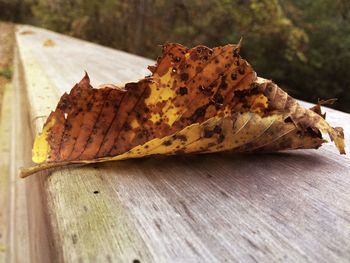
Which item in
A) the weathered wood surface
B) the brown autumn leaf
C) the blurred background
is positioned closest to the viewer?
the weathered wood surface

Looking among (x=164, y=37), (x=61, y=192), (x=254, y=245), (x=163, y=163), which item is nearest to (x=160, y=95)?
(x=163, y=163)

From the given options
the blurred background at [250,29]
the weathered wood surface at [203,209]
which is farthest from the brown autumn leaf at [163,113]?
the blurred background at [250,29]

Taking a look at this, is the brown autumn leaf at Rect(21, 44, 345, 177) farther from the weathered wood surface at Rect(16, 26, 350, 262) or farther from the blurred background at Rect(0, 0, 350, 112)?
the blurred background at Rect(0, 0, 350, 112)

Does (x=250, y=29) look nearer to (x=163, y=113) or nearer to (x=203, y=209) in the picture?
(x=163, y=113)

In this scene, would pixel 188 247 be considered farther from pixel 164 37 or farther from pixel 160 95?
pixel 164 37

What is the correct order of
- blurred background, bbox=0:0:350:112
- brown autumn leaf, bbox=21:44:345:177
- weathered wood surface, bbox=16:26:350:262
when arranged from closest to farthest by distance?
weathered wood surface, bbox=16:26:350:262, brown autumn leaf, bbox=21:44:345:177, blurred background, bbox=0:0:350:112

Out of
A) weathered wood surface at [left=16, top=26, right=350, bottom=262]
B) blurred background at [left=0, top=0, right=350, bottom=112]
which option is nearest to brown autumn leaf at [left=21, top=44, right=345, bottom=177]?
weathered wood surface at [left=16, top=26, right=350, bottom=262]
